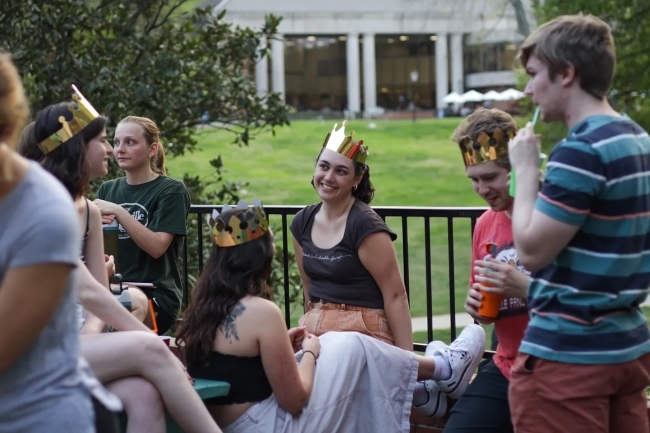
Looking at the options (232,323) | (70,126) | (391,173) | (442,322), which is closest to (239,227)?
(232,323)

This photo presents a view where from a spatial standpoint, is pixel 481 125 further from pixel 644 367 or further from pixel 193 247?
pixel 193 247

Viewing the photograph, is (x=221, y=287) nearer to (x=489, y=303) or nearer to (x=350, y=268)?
(x=350, y=268)

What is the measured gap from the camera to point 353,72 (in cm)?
7588

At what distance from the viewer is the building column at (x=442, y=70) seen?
7694cm

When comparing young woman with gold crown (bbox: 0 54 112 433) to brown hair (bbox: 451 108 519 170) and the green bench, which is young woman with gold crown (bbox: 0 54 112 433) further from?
brown hair (bbox: 451 108 519 170)

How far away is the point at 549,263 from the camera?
2.66 metres

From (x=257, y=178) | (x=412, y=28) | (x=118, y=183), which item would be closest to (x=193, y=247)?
(x=118, y=183)

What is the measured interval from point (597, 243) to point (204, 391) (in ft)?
5.52

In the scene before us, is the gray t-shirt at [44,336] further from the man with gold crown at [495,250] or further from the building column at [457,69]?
the building column at [457,69]

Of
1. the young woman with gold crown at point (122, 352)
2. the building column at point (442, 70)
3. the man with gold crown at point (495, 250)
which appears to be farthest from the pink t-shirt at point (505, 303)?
the building column at point (442, 70)

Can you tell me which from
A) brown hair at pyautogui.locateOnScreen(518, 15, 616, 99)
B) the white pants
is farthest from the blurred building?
brown hair at pyautogui.locateOnScreen(518, 15, 616, 99)

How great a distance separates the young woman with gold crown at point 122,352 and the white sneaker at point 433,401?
1293 millimetres

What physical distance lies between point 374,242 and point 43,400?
8.45 feet

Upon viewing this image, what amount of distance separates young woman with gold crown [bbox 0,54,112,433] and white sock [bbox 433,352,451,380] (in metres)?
2.43
